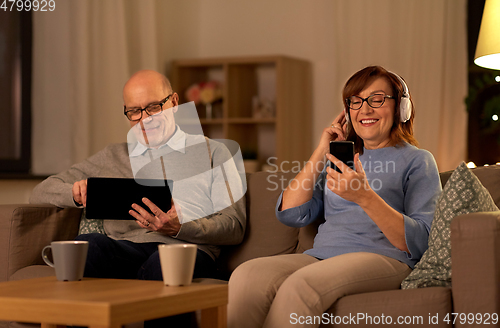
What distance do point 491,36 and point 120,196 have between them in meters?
1.44

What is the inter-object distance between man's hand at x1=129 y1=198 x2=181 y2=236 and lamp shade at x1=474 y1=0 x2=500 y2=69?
1.28 meters

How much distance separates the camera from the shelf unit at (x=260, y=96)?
372 cm

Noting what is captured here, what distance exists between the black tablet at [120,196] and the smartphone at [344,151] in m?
0.53

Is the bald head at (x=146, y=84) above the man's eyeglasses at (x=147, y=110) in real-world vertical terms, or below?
above

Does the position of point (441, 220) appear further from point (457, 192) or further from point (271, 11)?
point (271, 11)

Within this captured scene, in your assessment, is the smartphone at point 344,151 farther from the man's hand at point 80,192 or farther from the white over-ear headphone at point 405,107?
the man's hand at point 80,192

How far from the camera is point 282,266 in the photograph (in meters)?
1.45

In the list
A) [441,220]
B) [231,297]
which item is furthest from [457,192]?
[231,297]

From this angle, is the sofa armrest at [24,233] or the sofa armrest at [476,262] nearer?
the sofa armrest at [476,262]

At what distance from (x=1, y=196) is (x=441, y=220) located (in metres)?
2.33

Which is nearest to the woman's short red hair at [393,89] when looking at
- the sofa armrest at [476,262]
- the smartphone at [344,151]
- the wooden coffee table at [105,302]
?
the smartphone at [344,151]

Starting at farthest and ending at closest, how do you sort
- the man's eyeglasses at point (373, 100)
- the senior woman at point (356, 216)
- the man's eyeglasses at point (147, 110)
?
1. the man's eyeglasses at point (147, 110)
2. the man's eyeglasses at point (373, 100)
3. the senior woman at point (356, 216)

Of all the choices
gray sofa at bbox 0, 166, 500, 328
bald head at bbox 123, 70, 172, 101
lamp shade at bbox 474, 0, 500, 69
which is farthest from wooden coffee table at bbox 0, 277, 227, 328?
lamp shade at bbox 474, 0, 500, 69

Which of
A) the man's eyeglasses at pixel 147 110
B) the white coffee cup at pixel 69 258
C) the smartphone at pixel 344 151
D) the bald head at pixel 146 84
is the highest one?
the bald head at pixel 146 84
